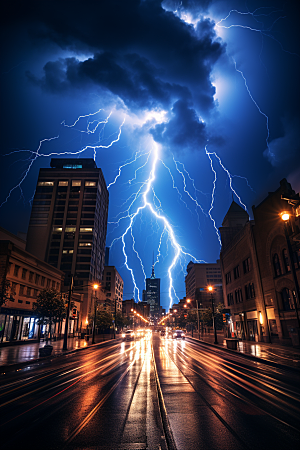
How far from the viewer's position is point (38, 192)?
96625 mm

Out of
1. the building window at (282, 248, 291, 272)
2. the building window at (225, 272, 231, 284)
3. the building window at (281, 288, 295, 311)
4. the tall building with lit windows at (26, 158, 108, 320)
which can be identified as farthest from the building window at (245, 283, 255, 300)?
the tall building with lit windows at (26, 158, 108, 320)

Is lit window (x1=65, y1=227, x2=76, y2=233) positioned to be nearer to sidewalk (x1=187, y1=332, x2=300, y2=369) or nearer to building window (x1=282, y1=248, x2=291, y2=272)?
building window (x1=282, y1=248, x2=291, y2=272)

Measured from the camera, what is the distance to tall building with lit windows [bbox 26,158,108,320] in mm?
87438

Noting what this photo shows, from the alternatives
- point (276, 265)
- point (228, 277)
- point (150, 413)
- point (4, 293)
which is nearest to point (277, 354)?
point (276, 265)

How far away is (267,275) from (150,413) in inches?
1262

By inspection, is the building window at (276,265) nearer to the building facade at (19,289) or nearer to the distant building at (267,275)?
the distant building at (267,275)

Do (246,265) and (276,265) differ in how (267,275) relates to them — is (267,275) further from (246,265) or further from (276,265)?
(246,265)

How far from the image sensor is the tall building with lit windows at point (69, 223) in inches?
3442

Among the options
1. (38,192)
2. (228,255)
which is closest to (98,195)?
(38,192)

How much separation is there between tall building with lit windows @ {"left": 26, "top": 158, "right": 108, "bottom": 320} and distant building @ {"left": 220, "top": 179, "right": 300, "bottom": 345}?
5565cm

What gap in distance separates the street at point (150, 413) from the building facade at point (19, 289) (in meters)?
20.5

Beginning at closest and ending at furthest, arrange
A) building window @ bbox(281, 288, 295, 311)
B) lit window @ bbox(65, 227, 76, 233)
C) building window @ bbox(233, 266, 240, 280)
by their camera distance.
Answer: building window @ bbox(281, 288, 295, 311), building window @ bbox(233, 266, 240, 280), lit window @ bbox(65, 227, 76, 233)

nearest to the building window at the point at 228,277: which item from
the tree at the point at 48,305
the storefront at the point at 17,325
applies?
the tree at the point at 48,305

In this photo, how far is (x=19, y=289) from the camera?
34062 mm
